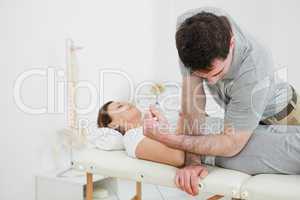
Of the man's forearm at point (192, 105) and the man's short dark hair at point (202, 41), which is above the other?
the man's short dark hair at point (202, 41)

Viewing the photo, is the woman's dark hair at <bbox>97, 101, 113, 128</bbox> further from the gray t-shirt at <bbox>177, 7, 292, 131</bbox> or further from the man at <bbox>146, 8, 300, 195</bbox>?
the gray t-shirt at <bbox>177, 7, 292, 131</bbox>

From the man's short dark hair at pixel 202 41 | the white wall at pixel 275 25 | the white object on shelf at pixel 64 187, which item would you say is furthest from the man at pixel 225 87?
the white wall at pixel 275 25

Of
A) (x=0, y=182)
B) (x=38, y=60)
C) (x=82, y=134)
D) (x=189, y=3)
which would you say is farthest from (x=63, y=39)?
(x=189, y=3)

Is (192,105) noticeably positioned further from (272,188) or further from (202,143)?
(272,188)

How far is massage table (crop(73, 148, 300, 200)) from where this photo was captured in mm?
1468

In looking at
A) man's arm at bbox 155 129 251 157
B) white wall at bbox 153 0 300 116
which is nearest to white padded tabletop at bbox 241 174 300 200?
man's arm at bbox 155 129 251 157

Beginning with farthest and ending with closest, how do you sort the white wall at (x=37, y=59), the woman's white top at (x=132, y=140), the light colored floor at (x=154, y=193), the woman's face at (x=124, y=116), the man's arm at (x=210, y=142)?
the light colored floor at (x=154, y=193), the white wall at (x=37, y=59), the woman's face at (x=124, y=116), the woman's white top at (x=132, y=140), the man's arm at (x=210, y=142)

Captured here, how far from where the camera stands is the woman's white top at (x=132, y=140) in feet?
5.96

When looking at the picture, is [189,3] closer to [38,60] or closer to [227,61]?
[38,60]

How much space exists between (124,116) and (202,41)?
3.23ft

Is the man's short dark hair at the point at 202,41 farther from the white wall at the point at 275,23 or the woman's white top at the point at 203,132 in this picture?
the white wall at the point at 275,23

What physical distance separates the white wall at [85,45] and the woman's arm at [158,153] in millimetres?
945

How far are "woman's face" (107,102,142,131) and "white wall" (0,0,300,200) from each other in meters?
0.55

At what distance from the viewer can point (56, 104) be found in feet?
8.68
